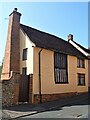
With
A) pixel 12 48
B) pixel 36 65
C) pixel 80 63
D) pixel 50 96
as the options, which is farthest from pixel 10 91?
pixel 80 63

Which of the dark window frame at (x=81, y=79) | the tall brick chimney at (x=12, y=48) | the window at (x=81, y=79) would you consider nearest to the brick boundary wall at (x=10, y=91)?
the tall brick chimney at (x=12, y=48)

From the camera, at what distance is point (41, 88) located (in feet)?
63.6

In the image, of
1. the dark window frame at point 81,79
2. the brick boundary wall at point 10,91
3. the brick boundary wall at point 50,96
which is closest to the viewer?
the brick boundary wall at point 10,91

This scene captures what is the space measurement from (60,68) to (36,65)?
3.90m

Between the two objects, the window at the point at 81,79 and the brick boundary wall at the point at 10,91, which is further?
the window at the point at 81,79

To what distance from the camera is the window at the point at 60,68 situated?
853 inches

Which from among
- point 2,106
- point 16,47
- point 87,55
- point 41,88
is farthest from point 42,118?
point 87,55

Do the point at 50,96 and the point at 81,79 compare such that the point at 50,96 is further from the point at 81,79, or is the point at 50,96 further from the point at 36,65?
the point at 81,79

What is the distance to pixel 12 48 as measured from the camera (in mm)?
20781

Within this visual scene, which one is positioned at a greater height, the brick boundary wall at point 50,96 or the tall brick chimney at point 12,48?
the tall brick chimney at point 12,48

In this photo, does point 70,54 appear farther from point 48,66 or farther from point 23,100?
point 23,100

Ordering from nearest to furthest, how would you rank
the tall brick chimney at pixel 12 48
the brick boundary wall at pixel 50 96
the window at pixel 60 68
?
1. the brick boundary wall at pixel 50 96
2. the tall brick chimney at pixel 12 48
3. the window at pixel 60 68

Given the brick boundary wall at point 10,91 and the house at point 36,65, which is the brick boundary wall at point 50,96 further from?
the brick boundary wall at point 10,91

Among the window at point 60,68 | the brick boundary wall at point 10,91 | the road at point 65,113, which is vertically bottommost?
the road at point 65,113
